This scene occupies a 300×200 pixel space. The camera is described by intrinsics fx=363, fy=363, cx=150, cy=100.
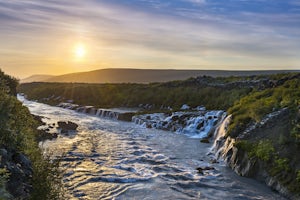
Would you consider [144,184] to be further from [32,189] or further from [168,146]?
[168,146]

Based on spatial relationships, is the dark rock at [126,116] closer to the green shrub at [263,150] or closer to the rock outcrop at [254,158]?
the rock outcrop at [254,158]

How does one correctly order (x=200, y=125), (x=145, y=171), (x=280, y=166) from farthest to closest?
(x=200, y=125), (x=145, y=171), (x=280, y=166)

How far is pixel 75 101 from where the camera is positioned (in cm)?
6725

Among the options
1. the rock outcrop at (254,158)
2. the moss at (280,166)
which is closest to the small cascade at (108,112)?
the rock outcrop at (254,158)

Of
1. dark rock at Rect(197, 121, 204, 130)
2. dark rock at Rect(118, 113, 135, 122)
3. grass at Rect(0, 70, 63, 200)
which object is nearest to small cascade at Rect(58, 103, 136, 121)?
dark rock at Rect(118, 113, 135, 122)

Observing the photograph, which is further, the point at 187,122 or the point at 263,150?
the point at 187,122

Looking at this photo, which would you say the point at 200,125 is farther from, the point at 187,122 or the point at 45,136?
the point at 45,136

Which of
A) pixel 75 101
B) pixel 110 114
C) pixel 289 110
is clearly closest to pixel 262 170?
pixel 289 110

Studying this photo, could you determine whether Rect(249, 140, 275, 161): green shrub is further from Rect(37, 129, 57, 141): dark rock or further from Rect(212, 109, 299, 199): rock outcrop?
Rect(37, 129, 57, 141): dark rock

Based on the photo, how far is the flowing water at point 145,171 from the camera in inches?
601

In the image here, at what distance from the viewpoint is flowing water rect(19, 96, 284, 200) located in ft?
50.1

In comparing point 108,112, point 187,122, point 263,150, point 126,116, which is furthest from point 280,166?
point 108,112

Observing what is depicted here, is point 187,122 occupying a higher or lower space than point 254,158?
lower

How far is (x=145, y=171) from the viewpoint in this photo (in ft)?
61.5
